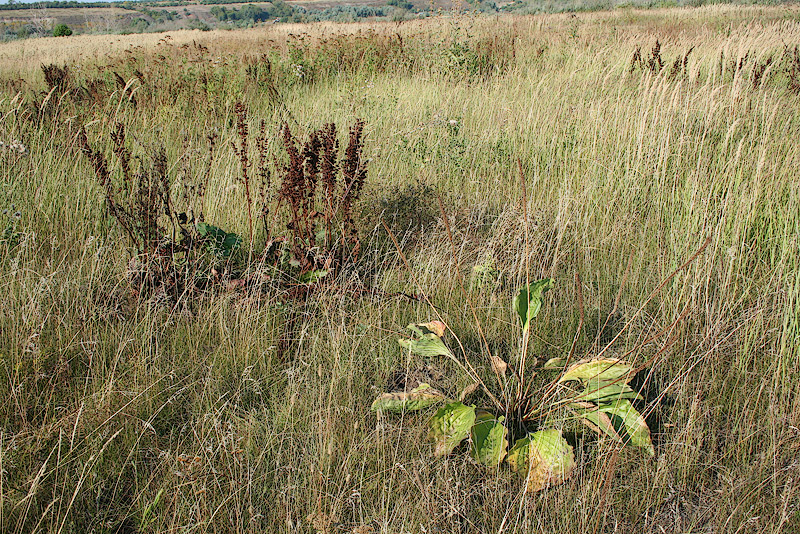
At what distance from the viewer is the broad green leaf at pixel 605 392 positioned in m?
1.71

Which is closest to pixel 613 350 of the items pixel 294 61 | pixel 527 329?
pixel 527 329

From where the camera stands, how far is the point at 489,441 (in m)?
1.65

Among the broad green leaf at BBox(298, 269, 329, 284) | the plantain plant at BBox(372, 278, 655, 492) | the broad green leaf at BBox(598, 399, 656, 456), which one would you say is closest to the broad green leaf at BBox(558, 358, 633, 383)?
the plantain plant at BBox(372, 278, 655, 492)

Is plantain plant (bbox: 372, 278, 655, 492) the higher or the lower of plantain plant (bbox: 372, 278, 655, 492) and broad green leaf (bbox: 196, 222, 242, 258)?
the lower

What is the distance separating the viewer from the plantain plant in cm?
158

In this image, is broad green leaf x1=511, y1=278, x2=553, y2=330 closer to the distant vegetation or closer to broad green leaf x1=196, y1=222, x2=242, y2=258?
broad green leaf x1=196, y1=222, x2=242, y2=258

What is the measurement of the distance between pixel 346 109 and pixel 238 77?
171 centimetres

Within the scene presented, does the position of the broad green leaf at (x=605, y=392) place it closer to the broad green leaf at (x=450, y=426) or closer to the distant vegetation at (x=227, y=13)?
the broad green leaf at (x=450, y=426)

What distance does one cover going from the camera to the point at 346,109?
4852mm

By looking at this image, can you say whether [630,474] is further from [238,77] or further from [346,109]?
[238,77]

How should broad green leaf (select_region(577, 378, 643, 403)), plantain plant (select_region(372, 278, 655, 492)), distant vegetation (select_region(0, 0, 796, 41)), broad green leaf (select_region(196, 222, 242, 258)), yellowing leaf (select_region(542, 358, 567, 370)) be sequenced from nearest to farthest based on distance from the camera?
plantain plant (select_region(372, 278, 655, 492)), broad green leaf (select_region(577, 378, 643, 403)), yellowing leaf (select_region(542, 358, 567, 370)), broad green leaf (select_region(196, 222, 242, 258)), distant vegetation (select_region(0, 0, 796, 41))

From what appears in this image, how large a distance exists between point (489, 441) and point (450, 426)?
0.43 ft

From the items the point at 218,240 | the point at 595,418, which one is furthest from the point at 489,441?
the point at 218,240

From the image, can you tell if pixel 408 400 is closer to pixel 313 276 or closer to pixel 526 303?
pixel 526 303
